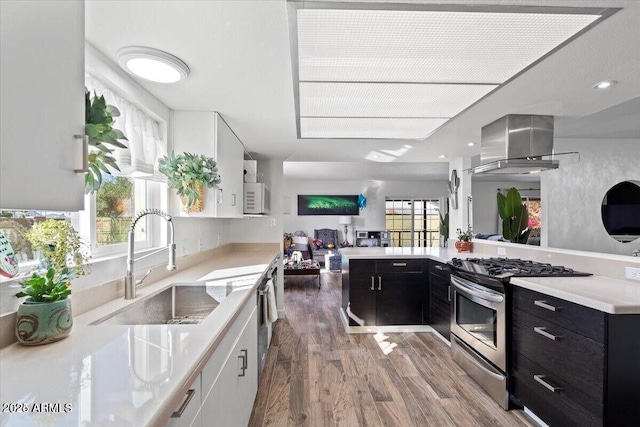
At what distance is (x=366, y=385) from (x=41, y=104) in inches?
101

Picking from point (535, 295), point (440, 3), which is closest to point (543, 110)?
point (535, 295)

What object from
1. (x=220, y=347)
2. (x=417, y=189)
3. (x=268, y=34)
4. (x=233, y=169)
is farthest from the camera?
(x=417, y=189)

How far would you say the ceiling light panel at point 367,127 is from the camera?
7.96ft

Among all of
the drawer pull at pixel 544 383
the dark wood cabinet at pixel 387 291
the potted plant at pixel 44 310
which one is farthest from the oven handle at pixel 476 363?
the potted plant at pixel 44 310

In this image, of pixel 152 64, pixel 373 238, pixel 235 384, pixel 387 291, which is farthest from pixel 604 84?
pixel 373 238

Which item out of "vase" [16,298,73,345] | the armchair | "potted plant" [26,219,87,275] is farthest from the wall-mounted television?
"vase" [16,298,73,345]

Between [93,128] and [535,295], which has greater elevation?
[93,128]

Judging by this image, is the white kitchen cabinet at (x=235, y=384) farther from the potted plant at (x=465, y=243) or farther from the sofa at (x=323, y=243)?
the sofa at (x=323, y=243)

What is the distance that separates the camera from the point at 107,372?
0.87 metres

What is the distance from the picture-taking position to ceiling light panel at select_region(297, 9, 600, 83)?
122 centimetres

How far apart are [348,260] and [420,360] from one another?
3.98 ft

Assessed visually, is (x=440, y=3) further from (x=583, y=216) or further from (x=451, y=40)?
(x=583, y=216)

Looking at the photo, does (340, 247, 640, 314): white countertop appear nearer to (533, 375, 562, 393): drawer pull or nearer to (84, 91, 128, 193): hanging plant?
Answer: (533, 375, 562, 393): drawer pull

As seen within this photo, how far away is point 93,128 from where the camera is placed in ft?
3.34
